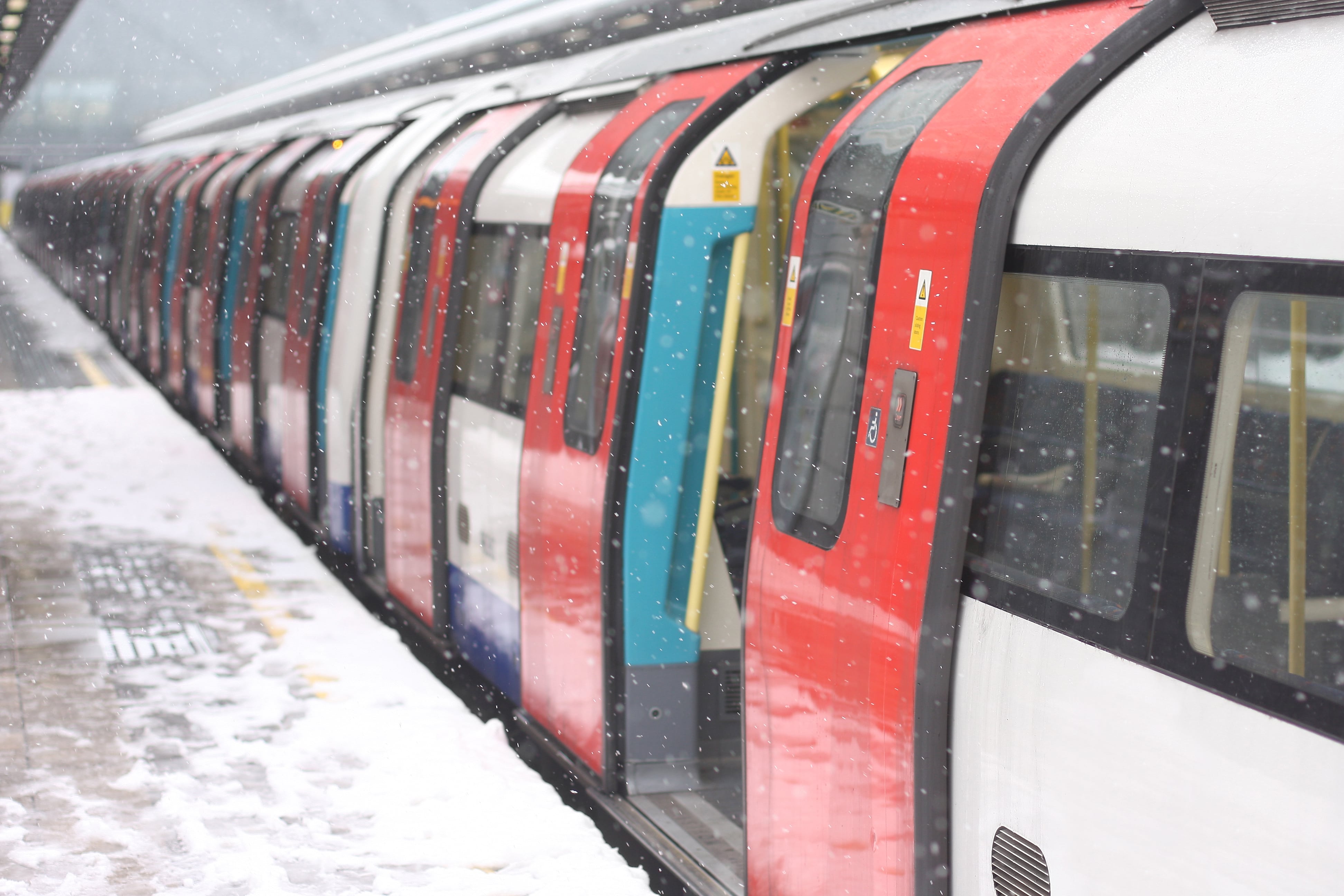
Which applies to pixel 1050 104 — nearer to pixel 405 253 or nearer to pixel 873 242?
pixel 873 242

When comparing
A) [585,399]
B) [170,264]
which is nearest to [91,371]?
[170,264]

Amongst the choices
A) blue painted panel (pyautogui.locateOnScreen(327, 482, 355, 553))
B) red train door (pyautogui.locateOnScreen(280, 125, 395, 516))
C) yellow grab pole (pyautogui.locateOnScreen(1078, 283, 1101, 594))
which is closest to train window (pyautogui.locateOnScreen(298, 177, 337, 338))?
red train door (pyautogui.locateOnScreen(280, 125, 395, 516))

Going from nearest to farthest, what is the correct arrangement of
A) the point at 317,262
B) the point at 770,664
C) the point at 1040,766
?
the point at 1040,766 → the point at 770,664 → the point at 317,262

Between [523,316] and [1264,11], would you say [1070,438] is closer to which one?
[1264,11]

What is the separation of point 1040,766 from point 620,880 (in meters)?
2.34

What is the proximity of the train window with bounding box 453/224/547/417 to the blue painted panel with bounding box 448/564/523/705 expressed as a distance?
848 millimetres

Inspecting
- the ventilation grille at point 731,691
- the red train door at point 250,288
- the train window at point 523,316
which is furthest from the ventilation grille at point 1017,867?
the red train door at point 250,288

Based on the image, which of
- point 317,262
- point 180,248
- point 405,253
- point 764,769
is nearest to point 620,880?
point 764,769

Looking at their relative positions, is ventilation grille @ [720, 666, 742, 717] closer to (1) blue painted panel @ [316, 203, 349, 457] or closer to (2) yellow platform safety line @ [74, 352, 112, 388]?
(1) blue painted panel @ [316, 203, 349, 457]

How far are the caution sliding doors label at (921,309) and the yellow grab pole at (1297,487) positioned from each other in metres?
0.91

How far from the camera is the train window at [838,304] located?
3312 millimetres

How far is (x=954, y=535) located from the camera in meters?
2.94

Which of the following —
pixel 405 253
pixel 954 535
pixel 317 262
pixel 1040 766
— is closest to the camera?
pixel 1040 766

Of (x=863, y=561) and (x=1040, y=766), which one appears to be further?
(x=863, y=561)
